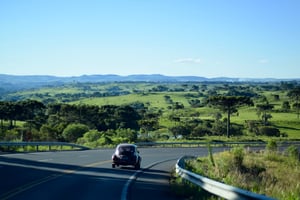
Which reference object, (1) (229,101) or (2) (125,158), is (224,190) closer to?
(2) (125,158)

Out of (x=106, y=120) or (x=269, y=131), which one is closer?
(x=269, y=131)

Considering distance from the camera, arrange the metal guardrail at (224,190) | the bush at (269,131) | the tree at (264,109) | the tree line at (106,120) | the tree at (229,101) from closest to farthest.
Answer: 1. the metal guardrail at (224,190)
2. the tree line at (106,120)
3. the tree at (229,101)
4. the bush at (269,131)
5. the tree at (264,109)

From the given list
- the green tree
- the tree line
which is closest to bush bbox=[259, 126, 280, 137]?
the tree line

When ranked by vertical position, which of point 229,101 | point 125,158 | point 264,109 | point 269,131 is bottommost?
point 269,131

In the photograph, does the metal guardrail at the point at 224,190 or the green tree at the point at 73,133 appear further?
the green tree at the point at 73,133

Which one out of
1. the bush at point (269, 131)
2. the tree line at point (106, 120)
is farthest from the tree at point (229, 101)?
the bush at point (269, 131)

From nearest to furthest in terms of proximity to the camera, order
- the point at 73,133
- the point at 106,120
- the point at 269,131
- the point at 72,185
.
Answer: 1. the point at 72,185
2. the point at 73,133
3. the point at 269,131
4. the point at 106,120

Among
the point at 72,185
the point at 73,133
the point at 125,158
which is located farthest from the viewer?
the point at 73,133

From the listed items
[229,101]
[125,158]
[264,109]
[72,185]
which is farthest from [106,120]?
[72,185]

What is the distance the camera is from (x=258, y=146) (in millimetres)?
60938

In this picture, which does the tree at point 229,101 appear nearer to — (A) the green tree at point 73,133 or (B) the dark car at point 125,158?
(A) the green tree at point 73,133

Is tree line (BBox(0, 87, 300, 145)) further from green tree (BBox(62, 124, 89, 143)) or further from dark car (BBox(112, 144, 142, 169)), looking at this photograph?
dark car (BBox(112, 144, 142, 169))

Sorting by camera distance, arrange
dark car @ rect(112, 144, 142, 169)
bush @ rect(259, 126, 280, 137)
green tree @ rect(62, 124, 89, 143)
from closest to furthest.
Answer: dark car @ rect(112, 144, 142, 169) → green tree @ rect(62, 124, 89, 143) → bush @ rect(259, 126, 280, 137)

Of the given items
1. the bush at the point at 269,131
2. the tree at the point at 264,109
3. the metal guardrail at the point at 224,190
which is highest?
the metal guardrail at the point at 224,190
